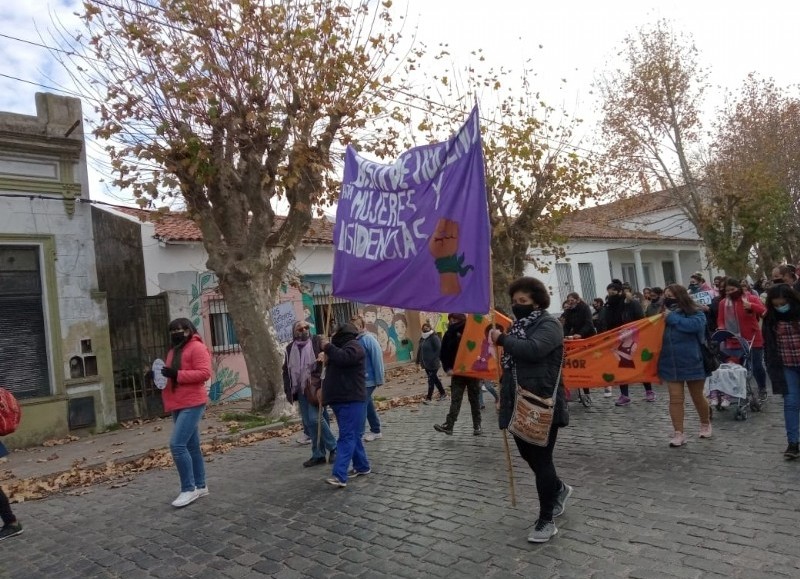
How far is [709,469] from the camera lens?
5555 millimetres

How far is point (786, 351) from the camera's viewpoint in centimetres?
565

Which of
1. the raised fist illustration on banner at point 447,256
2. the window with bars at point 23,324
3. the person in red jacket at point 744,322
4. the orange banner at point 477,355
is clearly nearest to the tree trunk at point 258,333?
the window with bars at point 23,324

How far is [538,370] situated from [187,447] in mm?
3728

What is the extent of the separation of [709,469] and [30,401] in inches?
411

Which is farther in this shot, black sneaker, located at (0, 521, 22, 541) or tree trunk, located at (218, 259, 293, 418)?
tree trunk, located at (218, 259, 293, 418)

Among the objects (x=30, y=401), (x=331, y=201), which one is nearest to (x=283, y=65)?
(x=331, y=201)

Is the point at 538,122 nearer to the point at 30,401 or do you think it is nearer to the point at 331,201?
the point at 331,201

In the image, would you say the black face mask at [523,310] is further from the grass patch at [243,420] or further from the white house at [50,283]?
the white house at [50,283]

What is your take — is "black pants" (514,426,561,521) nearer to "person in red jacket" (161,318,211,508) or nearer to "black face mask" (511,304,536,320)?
"black face mask" (511,304,536,320)

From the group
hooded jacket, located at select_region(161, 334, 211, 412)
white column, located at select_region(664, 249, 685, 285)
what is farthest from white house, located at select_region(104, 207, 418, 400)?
white column, located at select_region(664, 249, 685, 285)

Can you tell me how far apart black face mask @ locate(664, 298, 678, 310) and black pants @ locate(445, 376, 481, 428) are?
2.58 metres

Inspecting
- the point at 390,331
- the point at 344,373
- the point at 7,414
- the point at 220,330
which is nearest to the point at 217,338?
the point at 220,330

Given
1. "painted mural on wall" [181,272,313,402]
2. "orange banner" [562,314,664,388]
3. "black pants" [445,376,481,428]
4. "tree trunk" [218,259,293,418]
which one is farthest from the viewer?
"painted mural on wall" [181,272,313,402]

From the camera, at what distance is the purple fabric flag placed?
4828 mm
